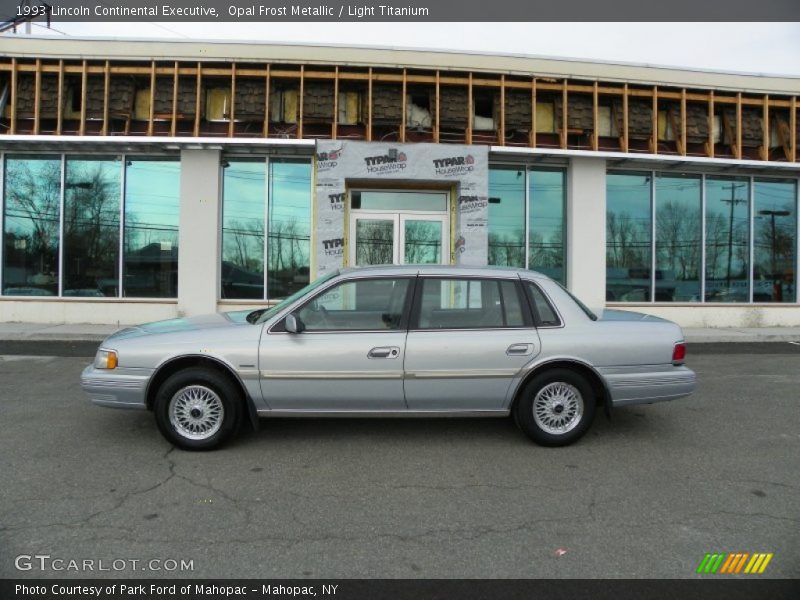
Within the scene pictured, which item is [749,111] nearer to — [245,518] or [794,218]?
[794,218]

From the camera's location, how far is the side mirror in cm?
454

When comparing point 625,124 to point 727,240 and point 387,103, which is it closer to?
point 727,240

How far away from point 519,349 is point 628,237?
34.1 feet

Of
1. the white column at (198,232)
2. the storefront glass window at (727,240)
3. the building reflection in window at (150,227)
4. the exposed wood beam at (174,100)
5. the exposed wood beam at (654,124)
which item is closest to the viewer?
the exposed wood beam at (174,100)

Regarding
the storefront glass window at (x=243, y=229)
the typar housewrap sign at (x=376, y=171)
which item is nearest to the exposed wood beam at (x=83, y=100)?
the storefront glass window at (x=243, y=229)

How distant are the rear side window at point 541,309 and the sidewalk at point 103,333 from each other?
8.49 metres

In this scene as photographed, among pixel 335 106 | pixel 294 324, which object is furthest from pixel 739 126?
pixel 294 324

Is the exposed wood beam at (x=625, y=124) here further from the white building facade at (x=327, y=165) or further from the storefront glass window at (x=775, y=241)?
the storefront glass window at (x=775, y=241)

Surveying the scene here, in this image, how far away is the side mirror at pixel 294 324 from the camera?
4542 mm

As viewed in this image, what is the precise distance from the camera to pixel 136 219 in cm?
1293

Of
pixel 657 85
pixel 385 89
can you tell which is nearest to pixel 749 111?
pixel 657 85

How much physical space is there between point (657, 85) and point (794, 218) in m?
5.29

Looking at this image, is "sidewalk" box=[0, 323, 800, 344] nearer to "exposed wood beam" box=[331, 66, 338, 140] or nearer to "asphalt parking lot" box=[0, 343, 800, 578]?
"asphalt parking lot" box=[0, 343, 800, 578]

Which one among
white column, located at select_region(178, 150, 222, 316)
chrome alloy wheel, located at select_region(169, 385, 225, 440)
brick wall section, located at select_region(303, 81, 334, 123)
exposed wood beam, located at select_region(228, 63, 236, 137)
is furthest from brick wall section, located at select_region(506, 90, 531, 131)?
chrome alloy wheel, located at select_region(169, 385, 225, 440)
